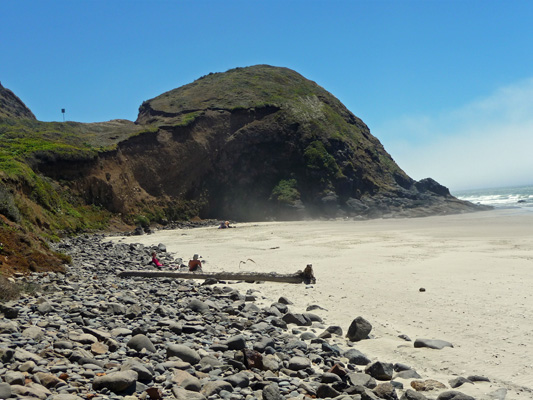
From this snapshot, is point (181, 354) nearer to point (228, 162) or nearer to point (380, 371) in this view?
point (380, 371)

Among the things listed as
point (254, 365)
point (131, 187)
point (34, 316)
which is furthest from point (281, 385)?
point (131, 187)

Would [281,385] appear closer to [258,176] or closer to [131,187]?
[131,187]

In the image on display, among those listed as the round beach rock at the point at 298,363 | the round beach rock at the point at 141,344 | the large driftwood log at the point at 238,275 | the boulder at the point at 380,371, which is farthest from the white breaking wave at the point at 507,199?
the round beach rock at the point at 141,344

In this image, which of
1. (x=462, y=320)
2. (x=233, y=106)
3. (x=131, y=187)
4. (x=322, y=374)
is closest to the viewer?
(x=322, y=374)

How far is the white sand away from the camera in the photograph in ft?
24.2

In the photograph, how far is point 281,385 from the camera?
5973mm

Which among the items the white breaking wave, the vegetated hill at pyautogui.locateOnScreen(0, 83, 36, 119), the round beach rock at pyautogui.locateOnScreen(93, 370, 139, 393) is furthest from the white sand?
the vegetated hill at pyautogui.locateOnScreen(0, 83, 36, 119)

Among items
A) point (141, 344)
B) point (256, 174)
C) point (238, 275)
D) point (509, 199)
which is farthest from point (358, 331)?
point (509, 199)

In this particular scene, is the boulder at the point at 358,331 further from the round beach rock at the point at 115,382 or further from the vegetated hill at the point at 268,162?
the vegetated hill at the point at 268,162

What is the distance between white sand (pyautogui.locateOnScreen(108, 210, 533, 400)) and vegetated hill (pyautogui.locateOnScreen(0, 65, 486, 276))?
28375mm

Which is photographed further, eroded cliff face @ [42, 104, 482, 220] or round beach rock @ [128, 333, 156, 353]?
eroded cliff face @ [42, 104, 482, 220]

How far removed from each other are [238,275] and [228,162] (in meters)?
49.3

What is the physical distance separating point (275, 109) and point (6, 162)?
4276cm

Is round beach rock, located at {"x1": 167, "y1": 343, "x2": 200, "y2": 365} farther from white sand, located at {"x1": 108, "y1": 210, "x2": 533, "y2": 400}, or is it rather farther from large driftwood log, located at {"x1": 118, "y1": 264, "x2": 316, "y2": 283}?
large driftwood log, located at {"x1": 118, "y1": 264, "x2": 316, "y2": 283}
